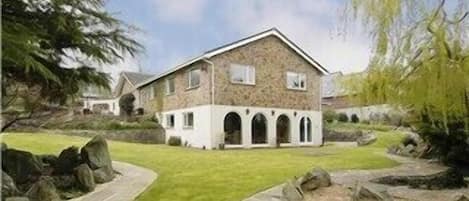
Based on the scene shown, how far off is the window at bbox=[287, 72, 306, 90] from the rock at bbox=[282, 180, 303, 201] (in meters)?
21.1

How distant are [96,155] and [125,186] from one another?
1943mm

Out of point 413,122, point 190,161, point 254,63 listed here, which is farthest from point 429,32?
point 254,63

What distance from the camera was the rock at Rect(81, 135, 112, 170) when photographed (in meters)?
13.4

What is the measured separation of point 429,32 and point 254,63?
1940 centimetres

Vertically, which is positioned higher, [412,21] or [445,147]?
[412,21]

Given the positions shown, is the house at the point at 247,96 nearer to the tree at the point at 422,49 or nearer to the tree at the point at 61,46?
the tree at the point at 61,46

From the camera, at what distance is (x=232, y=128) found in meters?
30.2

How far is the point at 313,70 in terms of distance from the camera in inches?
1303

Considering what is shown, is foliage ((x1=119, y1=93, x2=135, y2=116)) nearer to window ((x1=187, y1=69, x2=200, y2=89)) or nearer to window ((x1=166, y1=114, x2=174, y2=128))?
window ((x1=166, y1=114, x2=174, y2=128))

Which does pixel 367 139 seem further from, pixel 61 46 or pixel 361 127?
pixel 61 46

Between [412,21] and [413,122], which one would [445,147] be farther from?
[412,21]

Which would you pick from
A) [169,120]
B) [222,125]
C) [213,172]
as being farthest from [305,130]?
[213,172]

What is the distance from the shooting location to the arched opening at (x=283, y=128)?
31.8 meters

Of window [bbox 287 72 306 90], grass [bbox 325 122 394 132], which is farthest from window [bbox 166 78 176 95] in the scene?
grass [bbox 325 122 394 132]
